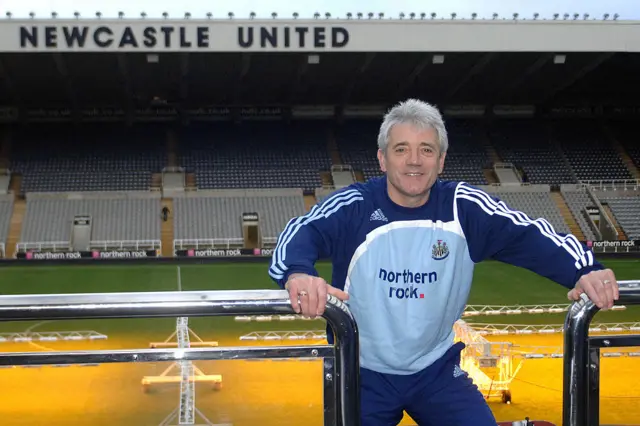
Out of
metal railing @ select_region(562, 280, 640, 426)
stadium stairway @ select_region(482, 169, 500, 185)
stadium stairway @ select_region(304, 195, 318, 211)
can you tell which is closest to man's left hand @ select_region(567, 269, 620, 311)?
metal railing @ select_region(562, 280, 640, 426)

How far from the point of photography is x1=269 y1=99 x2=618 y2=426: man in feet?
8.17

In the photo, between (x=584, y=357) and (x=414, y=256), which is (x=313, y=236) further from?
(x=584, y=357)

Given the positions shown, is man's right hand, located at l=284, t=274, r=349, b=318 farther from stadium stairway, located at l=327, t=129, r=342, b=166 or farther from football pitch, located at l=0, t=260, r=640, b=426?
stadium stairway, located at l=327, t=129, r=342, b=166

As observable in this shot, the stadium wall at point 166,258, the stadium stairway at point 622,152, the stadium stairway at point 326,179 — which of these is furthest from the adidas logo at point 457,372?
the stadium stairway at point 622,152

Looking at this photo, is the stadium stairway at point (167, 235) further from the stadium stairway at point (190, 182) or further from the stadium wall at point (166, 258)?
the stadium stairway at point (190, 182)

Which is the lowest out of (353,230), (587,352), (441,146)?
(587,352)

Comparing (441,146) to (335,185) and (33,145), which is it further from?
(33,145)

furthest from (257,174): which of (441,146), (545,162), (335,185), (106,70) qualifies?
(441,146)

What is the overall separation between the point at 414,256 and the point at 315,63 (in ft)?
84.8

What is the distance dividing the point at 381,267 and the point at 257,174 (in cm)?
3003

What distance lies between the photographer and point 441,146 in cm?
263

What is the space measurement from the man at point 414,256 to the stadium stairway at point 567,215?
28.0 meters

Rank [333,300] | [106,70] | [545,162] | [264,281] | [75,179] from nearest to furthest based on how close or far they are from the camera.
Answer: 1. [333,300]
2. [264,281]
3. [106,70]
4. [75,179]
5. [545,162]

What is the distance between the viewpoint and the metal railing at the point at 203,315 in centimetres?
181
